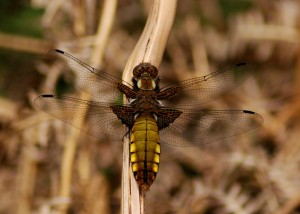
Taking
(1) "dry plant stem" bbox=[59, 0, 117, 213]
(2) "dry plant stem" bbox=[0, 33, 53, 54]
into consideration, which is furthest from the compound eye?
(2) "dry plant stem" bbox=[0, 33, 53, 54]

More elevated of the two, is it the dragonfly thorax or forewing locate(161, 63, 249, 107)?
forewing locate(161, 63, 249, 107)

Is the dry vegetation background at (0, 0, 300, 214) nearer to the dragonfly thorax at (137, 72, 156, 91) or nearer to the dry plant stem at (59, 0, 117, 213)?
the dry plant stem at (59, 0, 117, 213)

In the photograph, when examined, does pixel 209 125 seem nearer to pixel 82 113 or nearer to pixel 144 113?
pixel 144 113

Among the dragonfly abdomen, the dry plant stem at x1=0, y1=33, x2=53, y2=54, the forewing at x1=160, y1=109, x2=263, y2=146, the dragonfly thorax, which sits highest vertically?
the dry plant stem at x1=0, y1=33, x2=53, y2=54

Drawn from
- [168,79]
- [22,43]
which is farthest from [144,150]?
[168,79]

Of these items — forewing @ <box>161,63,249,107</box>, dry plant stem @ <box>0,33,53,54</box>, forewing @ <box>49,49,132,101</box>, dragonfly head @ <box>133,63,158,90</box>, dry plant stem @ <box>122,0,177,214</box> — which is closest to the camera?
dry plant stem @ <box>122,0,177,214</box>

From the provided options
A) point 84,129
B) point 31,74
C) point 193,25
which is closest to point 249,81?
point 193,25
